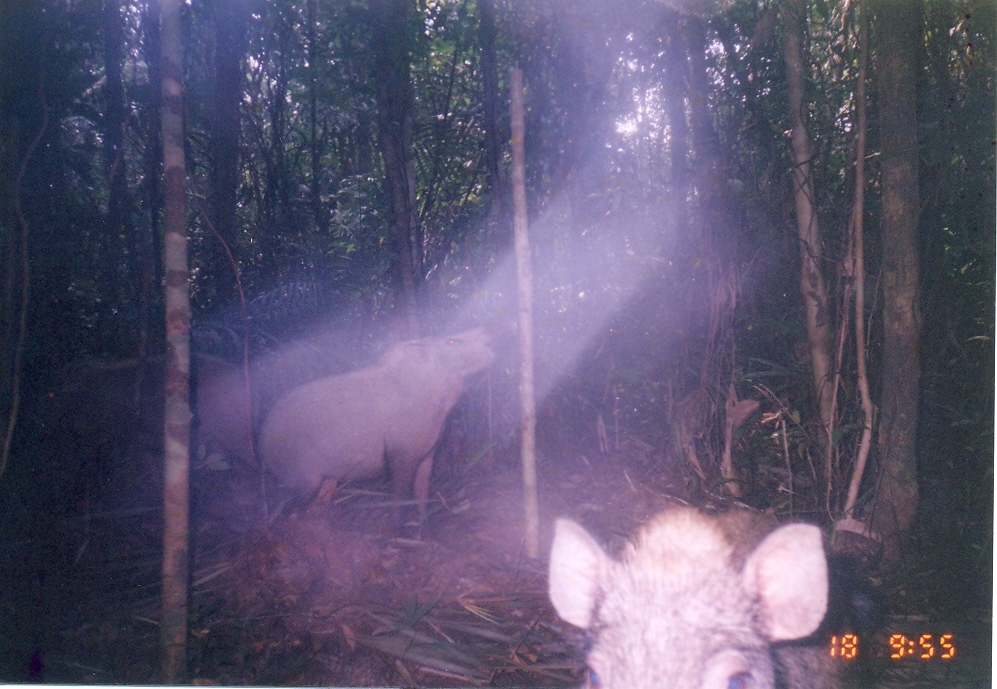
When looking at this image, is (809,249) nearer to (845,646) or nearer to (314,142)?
(845,646)

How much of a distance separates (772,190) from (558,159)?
1.63m

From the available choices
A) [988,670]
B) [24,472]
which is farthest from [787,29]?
[24,472]

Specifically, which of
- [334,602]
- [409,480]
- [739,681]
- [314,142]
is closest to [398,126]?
[314,142]

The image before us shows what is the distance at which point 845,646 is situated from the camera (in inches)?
126

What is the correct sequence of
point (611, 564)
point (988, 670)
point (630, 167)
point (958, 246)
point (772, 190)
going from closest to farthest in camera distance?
point (988, 670), point (611, 564), point (958, 246), point (772, 190), point (630, 167)

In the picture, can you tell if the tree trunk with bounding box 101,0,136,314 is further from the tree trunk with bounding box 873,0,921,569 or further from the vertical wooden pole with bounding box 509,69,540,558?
the tree trunk with bounding box 873,0,921,569

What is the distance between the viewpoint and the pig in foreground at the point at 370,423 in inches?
170

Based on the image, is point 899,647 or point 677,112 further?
point 677,112

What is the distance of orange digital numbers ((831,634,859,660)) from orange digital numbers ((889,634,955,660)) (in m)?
0.24

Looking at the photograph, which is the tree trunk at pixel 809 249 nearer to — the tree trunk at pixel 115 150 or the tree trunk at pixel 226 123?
the tree trunk at pixel 226 123

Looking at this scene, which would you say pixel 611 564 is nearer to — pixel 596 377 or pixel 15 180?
pixel 596 377

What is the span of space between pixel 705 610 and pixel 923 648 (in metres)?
1.26

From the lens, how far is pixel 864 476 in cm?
418

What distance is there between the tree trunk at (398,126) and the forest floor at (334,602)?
1497 mm
